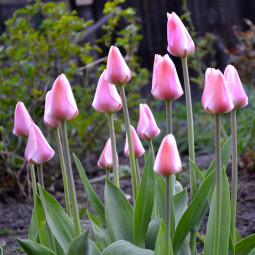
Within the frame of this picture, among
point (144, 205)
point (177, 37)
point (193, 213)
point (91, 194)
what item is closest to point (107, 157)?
point (91, 194)

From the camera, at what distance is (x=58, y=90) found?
51.8 inches

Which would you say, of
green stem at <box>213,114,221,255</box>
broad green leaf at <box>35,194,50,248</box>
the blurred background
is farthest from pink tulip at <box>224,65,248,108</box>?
the blurred background

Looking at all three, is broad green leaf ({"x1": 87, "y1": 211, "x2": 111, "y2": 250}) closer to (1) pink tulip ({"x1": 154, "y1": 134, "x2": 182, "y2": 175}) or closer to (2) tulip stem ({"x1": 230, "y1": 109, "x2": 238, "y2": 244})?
(2) tulip stem ({"x1": 230, "y1": 109, "x2": 238, "y2": 244})

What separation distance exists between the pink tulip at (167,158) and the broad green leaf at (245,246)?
51 centimetres

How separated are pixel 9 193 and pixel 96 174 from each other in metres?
0.93

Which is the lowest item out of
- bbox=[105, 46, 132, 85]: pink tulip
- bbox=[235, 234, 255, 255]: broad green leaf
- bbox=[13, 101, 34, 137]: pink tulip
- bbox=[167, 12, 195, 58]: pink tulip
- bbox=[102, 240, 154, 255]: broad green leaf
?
bbox=[235, 234, 255, 255]: broad green leaf

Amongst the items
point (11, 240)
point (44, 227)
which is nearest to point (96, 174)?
point (11, 240)

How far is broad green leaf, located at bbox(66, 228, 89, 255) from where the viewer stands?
134 centimetres

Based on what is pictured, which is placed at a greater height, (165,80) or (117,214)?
(165,80)

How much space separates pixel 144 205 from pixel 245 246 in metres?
0.34

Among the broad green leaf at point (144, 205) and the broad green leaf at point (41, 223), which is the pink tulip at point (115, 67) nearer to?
the broad green leaf at point (144, 205)

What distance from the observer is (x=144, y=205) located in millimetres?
1521

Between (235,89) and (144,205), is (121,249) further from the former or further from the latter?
(235,89)

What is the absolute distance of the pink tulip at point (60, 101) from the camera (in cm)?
132
